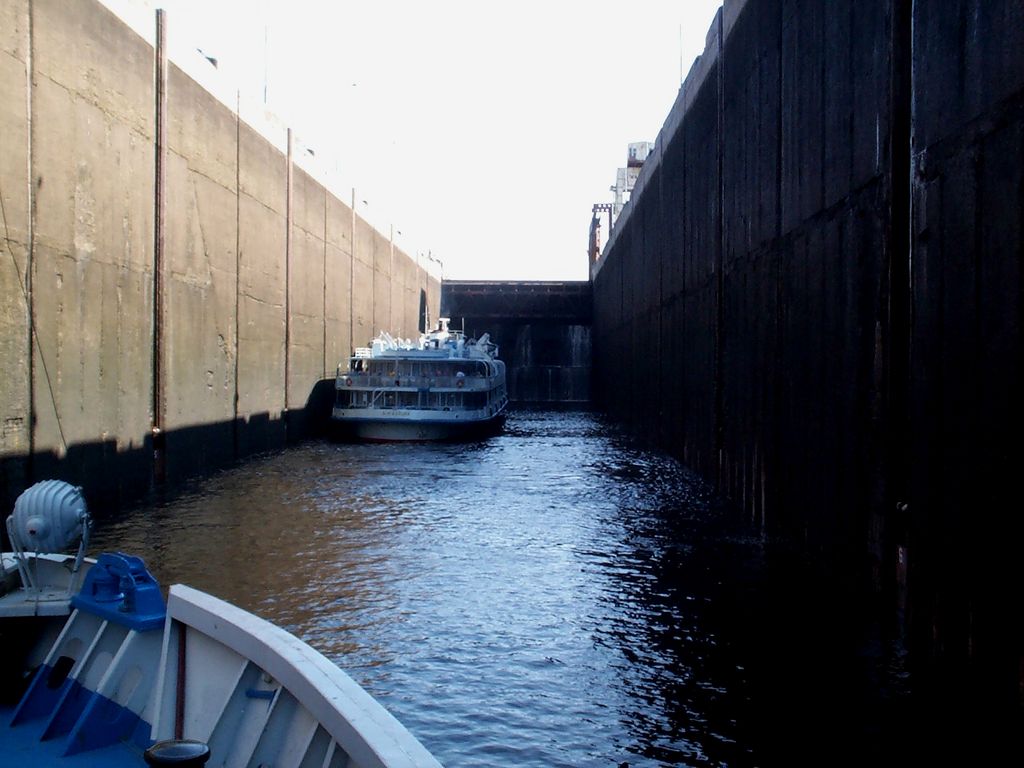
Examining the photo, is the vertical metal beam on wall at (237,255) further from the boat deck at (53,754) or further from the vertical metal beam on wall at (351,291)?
the boat deck at (53,754)

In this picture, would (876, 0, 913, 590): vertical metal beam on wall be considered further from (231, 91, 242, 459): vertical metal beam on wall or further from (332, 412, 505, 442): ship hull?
(332, 412, 505, 442): ship hull

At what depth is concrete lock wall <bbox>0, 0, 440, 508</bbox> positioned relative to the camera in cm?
1301

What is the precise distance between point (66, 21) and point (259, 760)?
42.4ft

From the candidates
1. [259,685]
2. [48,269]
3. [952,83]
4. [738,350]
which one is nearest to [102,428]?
[48,269]

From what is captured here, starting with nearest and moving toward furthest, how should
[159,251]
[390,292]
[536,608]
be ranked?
[536,608]
[159,251]
[390,292]

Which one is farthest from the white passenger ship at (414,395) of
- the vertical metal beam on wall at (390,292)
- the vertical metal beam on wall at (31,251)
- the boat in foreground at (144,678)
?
the boat in foreground at (144,678)

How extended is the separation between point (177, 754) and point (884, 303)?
21.7 feet

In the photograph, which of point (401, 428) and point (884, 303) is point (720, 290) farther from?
point (401, 428)

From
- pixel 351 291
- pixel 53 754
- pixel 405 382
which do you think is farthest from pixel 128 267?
pixel 351 291

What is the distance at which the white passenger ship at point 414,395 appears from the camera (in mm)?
29062

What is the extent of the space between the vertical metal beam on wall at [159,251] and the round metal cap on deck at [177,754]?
1416cm

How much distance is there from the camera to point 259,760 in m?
4.75

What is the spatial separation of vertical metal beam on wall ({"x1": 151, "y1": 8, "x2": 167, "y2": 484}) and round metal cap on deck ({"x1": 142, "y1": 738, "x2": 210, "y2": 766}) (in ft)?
46.5

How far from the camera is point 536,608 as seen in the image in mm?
9859
